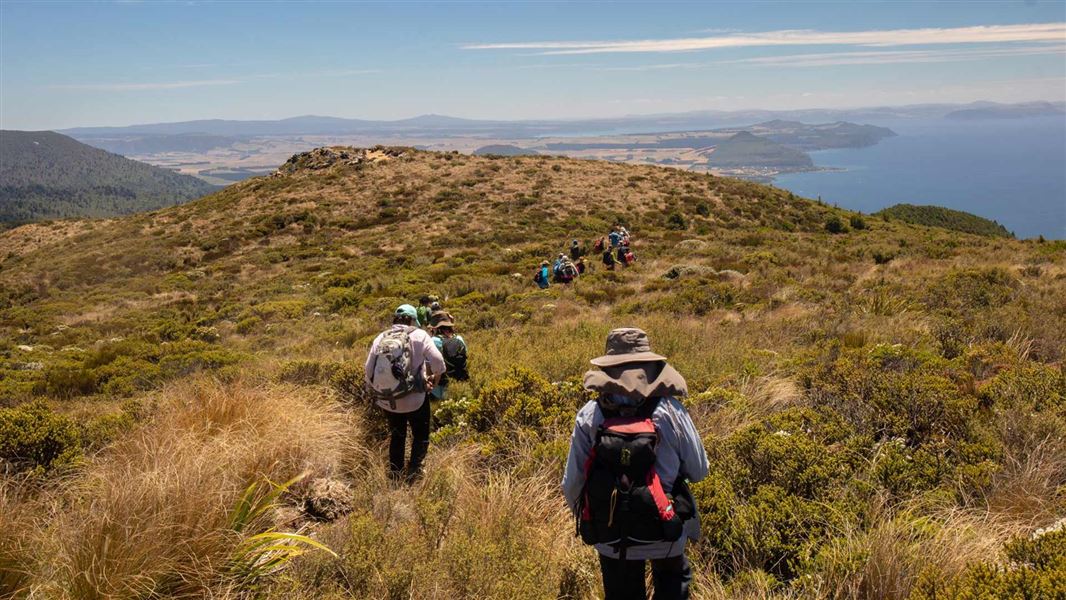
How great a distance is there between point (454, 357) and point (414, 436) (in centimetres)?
118

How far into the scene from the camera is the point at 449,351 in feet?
19.5

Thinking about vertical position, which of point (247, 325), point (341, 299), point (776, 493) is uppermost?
point (776, 493)

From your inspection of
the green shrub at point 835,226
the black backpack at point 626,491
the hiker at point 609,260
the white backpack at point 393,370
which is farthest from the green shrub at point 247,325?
the green shrub at point 835,226

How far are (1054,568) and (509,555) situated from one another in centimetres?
258

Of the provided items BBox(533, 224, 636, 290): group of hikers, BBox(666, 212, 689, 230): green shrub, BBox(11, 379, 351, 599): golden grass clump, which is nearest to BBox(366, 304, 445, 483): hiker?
BBox(11, 379, 351, 599): golden grass clump

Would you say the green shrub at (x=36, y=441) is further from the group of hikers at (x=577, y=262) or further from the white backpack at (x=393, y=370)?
the group of hikers at (x=577, y=262)

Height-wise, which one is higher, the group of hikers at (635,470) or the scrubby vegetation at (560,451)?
the group of hikers at (635,470)

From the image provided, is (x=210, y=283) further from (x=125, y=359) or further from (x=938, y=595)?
(x=938, y=595)

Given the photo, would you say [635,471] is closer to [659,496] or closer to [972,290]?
[659,496]

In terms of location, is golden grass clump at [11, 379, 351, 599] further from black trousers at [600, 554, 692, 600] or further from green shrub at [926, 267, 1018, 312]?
green shrub at [926, 267, 1018, 312]

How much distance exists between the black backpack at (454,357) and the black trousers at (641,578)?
345cm

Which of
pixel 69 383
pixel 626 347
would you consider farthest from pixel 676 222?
pixel 626 347

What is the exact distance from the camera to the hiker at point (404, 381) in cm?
476

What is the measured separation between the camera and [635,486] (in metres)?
2.50
